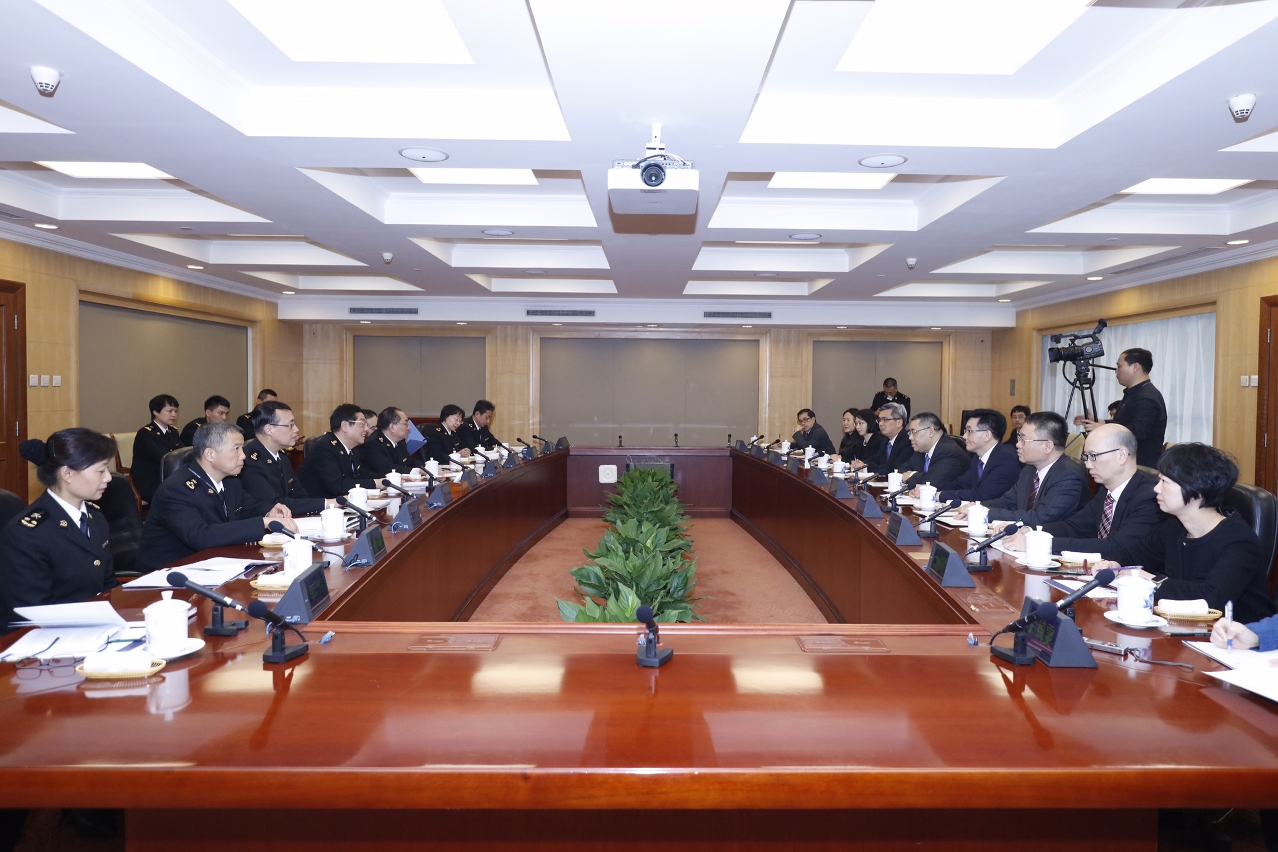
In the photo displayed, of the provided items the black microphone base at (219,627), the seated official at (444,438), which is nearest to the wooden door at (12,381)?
the seated official at (444,438)

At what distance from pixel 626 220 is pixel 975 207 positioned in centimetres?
224

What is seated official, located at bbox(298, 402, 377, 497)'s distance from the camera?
4.70 meters

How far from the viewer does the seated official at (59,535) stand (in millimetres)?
2066

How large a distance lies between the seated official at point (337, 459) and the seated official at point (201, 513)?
5.72 ft

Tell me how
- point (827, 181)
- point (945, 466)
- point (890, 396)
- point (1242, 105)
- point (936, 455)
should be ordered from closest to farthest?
point (1242, 105) → point (945, 466) → point (936, 455) → point (827, 181) → point (890, 396)

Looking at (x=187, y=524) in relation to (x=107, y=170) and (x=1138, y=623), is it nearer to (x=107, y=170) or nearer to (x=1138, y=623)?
(x=1138, y=623)

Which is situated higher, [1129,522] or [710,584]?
[1129,522]

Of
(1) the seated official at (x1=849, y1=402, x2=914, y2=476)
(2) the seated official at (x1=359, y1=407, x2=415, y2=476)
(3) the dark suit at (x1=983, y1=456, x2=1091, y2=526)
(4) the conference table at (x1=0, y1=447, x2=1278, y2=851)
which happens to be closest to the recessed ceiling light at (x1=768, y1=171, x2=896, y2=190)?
(1) the seated official at (x1=849, y1=402, x2=914, y2=476)

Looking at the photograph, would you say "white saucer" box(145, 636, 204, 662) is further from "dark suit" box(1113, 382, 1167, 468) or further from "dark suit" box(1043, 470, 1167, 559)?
"dark suit" box(1113, 382, 1167, 468)

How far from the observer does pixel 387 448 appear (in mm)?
5758

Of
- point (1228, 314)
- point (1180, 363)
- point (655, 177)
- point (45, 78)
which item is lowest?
point (1180, 363)

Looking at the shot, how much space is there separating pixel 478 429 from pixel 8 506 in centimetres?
542

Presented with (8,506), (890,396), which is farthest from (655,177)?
(890,396)

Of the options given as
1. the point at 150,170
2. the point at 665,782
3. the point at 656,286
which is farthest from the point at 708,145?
the point at 656,286
